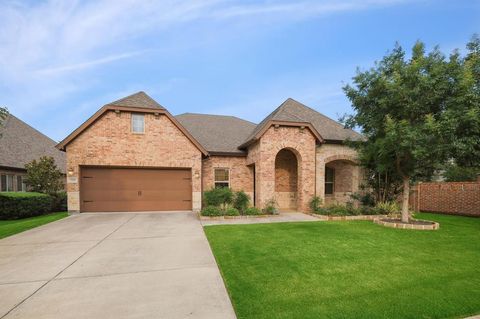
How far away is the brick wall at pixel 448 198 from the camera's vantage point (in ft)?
43.0

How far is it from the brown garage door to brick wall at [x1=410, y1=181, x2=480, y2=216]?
49.9 feet

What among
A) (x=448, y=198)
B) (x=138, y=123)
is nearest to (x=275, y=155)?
(x=138, y=123)

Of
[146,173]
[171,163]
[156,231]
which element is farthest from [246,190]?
[156,231]

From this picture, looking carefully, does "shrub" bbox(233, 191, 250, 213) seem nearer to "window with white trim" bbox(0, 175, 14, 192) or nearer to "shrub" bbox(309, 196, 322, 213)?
"shrub" bbox(309, 196, 322, 213)

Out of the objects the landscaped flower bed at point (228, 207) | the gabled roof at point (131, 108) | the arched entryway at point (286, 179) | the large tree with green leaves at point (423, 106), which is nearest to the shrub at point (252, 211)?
the landscaped flower bed at point (228, 207)

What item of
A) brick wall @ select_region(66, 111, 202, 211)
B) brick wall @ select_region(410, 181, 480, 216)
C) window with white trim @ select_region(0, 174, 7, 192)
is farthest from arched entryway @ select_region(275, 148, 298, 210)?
window with white trim @ select_region(0, 174, 7, 192)

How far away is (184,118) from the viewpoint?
64.0 feet

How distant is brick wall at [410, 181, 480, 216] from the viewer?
1310 centimetres

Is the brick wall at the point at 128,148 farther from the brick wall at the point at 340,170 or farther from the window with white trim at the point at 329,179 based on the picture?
the window with white trim at the point at 329,179

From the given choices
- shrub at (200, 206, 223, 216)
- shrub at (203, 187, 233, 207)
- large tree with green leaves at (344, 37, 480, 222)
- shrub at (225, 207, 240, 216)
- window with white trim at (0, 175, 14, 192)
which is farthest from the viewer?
window with white trim at (0, 175, 14, 192)

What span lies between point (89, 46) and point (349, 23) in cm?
1444

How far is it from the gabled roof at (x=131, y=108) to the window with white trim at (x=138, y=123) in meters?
0.35

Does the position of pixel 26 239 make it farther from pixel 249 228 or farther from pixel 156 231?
pixel 249 228

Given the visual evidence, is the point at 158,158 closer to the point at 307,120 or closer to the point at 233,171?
the point at 233,171
